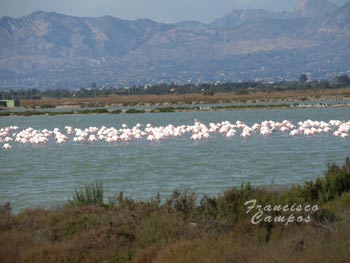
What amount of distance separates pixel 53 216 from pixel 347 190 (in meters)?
4.93

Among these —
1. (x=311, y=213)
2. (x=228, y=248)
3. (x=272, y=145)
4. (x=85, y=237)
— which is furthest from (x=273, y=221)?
(x=272, y=145)

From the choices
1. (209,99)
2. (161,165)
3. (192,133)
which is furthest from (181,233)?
(209,99)

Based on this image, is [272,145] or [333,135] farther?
[333,135]

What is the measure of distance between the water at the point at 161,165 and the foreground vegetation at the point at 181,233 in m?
4.69

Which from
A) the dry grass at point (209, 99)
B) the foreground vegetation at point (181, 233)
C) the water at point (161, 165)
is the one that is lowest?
the dry grass at point (209, 99)

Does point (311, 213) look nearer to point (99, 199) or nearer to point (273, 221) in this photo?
point (273, 221)

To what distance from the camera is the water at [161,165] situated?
61.2 ft

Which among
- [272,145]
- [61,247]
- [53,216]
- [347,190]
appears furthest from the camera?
[272,145]

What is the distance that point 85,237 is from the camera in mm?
10156

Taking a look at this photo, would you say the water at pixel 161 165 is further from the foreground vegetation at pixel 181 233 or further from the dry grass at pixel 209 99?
the dry grass at pixel 209 99

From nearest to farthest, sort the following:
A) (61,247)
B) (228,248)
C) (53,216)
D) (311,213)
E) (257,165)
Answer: (228,248)
(61,247)
(311,213)
(53,216)
(257,165)

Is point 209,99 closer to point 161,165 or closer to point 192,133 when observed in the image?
point 192,133

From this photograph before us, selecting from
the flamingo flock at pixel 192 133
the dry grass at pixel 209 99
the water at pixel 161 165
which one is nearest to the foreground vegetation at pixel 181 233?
the water at pixel 161 165

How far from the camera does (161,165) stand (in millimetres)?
24156
